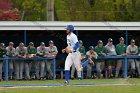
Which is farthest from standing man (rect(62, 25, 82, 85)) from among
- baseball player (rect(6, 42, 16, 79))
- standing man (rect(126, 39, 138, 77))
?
standing man (rect(126, 39, 138, 77))

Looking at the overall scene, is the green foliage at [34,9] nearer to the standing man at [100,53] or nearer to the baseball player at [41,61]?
the standing man at [100,53]

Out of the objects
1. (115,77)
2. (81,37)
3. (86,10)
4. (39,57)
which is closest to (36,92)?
(39,57)

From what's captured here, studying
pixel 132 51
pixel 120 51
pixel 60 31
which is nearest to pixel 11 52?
pixel 60 31

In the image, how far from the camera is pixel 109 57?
83.3ft

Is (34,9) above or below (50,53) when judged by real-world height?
above

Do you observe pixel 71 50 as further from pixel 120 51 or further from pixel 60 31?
pixel 60 31

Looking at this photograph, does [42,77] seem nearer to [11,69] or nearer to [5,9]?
[11,69]

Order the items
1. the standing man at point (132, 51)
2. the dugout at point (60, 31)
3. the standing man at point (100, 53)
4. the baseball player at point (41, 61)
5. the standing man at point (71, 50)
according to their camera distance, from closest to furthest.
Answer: the standing man at point (71, 50), the baseball player at point (41, 61), the standing man at point (100, 53), the standing man at point (132, 51), the dugout at point (60, 31)

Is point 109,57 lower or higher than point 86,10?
lower

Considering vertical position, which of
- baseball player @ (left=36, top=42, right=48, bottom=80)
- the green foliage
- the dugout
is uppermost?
the green foliage

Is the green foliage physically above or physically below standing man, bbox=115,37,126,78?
above

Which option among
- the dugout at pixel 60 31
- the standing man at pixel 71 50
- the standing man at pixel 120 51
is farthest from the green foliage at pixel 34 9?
the standing man at pixel 71 50

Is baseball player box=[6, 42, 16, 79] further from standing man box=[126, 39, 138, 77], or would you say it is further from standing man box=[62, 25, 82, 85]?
standing man box=[126, 39, 138, 77]

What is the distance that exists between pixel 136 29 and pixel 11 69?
6.19 metres
